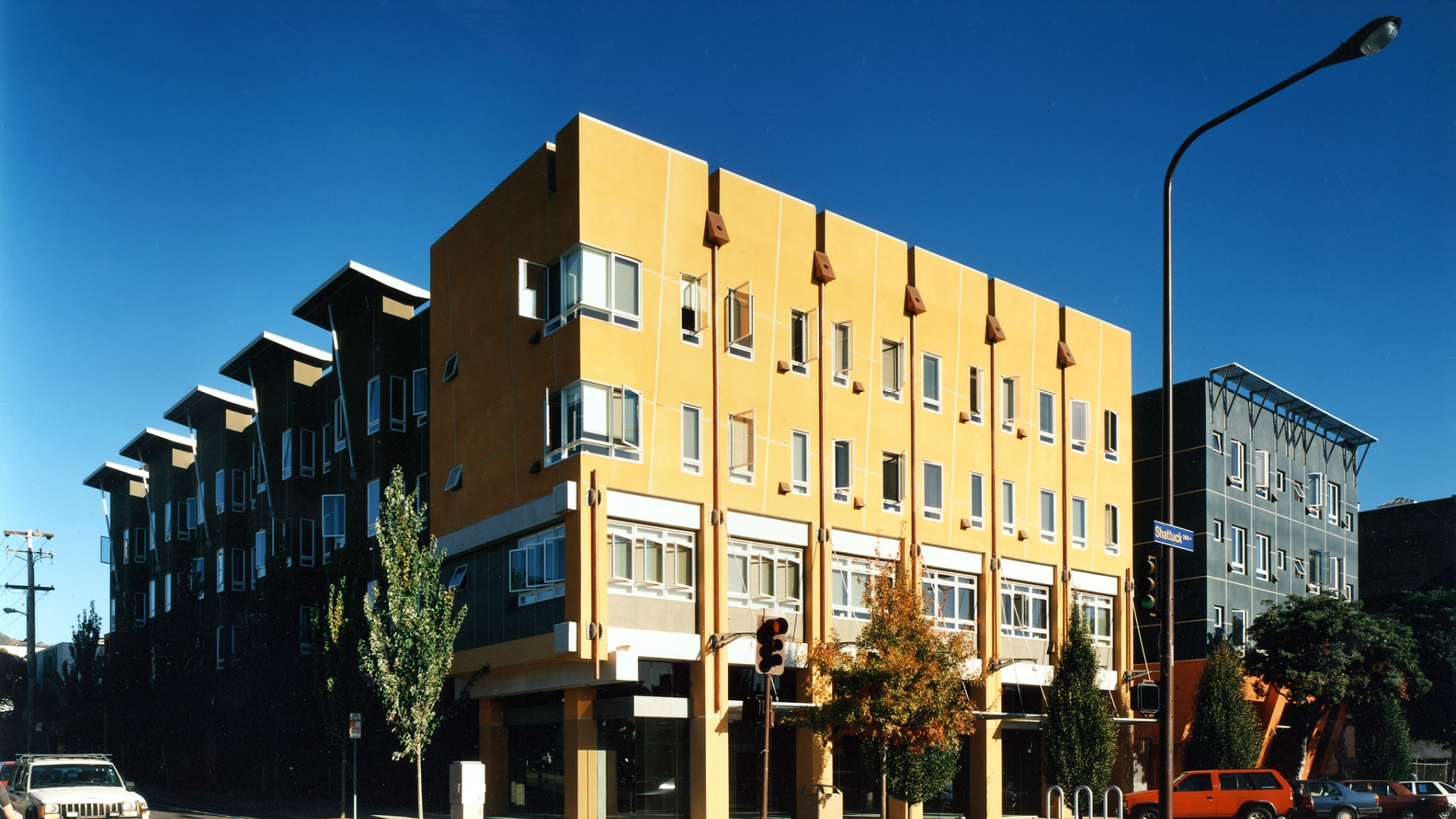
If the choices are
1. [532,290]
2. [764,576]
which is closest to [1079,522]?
[764,576]

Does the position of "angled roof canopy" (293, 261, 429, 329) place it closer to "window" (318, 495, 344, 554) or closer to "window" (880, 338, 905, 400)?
"window" (318, 495, 344, 554)

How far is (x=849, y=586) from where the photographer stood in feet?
114

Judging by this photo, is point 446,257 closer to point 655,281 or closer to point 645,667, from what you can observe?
point 655,281

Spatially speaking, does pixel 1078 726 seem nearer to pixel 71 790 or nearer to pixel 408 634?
pixel 408 634

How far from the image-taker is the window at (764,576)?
32125 mm

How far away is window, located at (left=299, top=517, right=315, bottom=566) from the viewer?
47.2m

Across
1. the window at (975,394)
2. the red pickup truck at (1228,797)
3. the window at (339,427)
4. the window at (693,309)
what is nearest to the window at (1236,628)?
the red pickup truck at (1228,797)

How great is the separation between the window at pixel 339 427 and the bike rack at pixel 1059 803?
25.0 meters

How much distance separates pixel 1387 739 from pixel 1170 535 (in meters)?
35.1

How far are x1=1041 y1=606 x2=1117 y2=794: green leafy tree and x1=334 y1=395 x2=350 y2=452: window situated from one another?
24289mm

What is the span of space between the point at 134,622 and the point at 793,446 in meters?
46.4

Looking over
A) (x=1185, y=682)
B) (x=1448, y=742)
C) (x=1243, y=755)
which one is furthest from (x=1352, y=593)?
(x=1243, y=755)

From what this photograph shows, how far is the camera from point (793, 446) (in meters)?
33.9

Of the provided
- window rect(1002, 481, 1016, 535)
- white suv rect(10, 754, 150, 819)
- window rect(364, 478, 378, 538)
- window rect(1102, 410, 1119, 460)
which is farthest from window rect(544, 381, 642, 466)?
window rect(1102, 410, 1119, 460)
